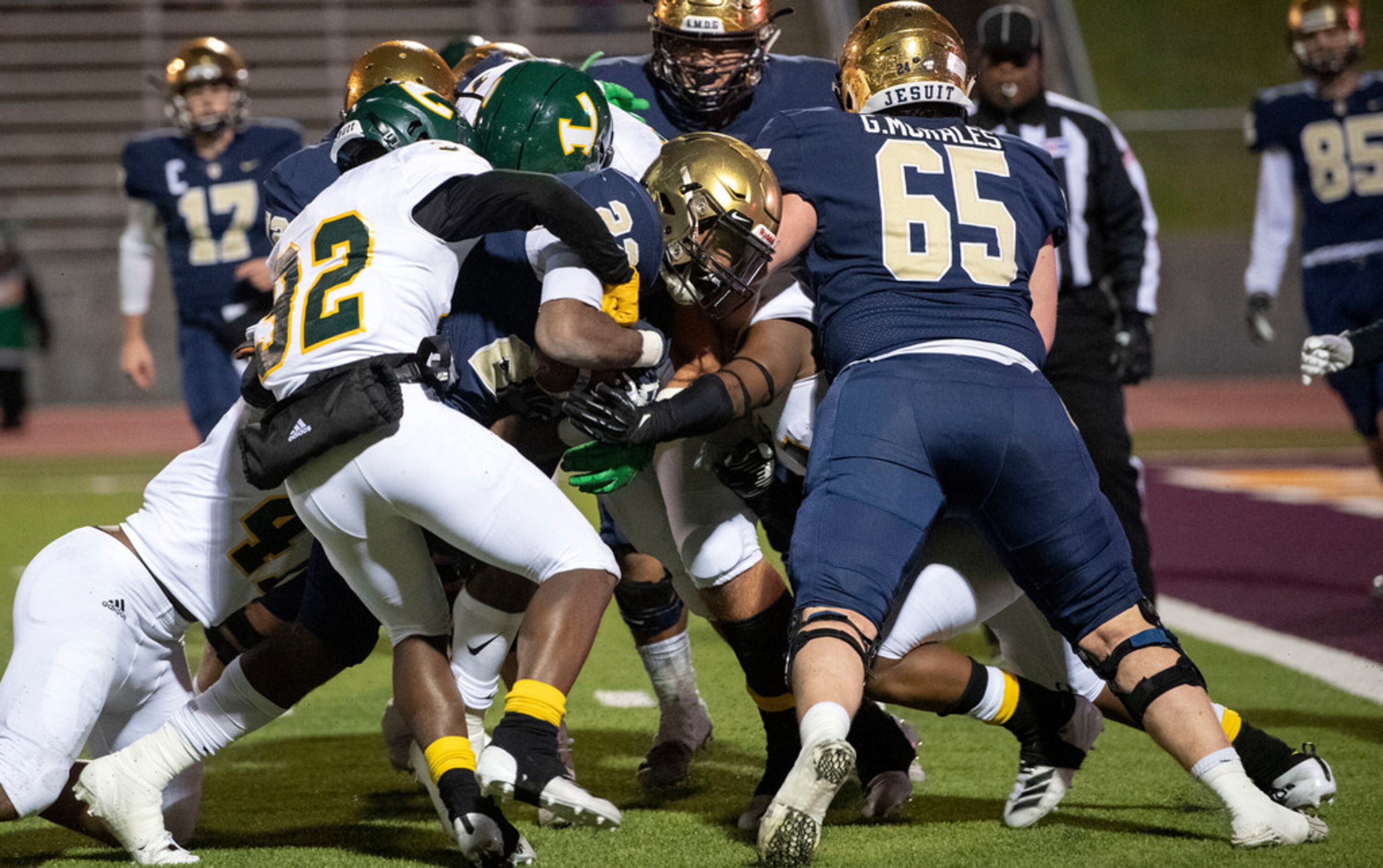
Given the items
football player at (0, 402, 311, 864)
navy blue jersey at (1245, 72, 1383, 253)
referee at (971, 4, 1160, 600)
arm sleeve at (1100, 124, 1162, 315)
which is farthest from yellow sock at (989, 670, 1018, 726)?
navy blue jersey at (1245, 72, 1383, 253)

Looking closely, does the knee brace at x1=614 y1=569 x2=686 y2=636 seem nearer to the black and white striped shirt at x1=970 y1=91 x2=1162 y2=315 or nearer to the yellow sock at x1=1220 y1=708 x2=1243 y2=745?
the yellow sock at x1=1220 y1=708 x2=1243 y2=745

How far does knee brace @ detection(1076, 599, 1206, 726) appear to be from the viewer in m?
2.97

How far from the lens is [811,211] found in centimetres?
321

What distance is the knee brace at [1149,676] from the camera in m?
2.97

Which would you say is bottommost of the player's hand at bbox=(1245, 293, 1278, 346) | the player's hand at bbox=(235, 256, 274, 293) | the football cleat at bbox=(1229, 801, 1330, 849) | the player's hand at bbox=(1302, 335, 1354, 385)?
the player's hand at bbox=(1245, 293, 1278, 346)

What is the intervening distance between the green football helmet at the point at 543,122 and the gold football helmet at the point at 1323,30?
153 inches

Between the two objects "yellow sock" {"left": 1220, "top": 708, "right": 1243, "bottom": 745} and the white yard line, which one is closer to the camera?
"yellow sock" {"left": 1220, "top": 708, "right": 1243, "bottom": 745}

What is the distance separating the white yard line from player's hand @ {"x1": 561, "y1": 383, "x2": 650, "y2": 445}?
95.4 inches

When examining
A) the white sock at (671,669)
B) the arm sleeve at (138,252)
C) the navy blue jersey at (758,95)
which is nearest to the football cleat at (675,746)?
the white sock at (671,669)

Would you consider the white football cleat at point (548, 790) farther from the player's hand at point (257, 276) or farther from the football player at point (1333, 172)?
the football player at point (1333, 172)

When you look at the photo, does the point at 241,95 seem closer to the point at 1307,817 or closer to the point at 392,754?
the point at 392,754

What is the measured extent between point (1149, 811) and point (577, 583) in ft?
4.31

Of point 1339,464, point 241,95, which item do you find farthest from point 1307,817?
point 1339,464

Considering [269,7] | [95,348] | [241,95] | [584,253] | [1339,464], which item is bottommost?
[95,348]
